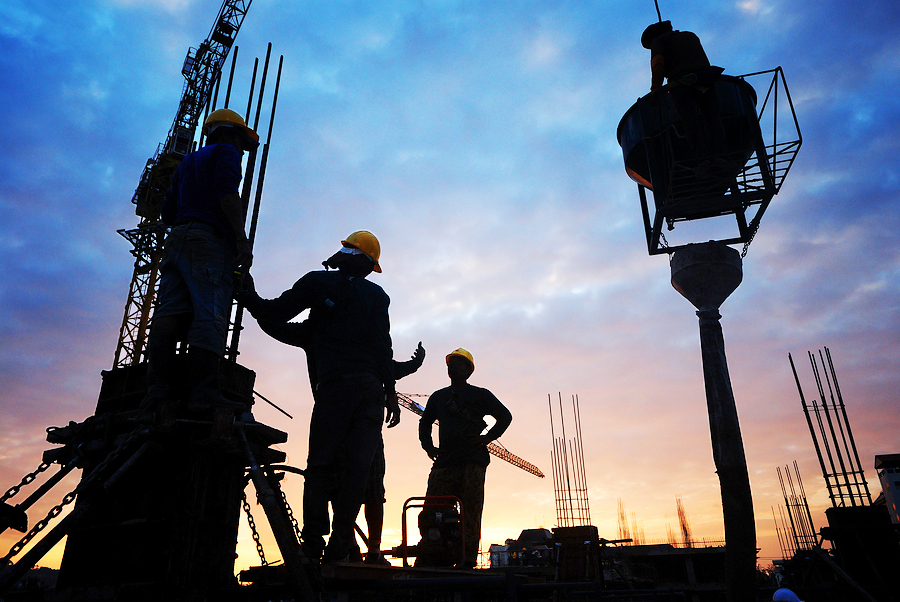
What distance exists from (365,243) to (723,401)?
24.1 feet

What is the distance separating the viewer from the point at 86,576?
350 cm

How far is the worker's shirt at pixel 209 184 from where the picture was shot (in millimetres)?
4051

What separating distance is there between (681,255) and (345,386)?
819 cm

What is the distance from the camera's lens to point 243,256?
407cm

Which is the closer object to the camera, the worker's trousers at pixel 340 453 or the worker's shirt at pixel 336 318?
the worker's trousers at pixel 340 453

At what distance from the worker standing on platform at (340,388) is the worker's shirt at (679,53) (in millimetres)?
7312

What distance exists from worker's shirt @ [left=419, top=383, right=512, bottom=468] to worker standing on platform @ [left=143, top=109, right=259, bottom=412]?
385cm

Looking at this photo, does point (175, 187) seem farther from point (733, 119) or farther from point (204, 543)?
point (733, 119)

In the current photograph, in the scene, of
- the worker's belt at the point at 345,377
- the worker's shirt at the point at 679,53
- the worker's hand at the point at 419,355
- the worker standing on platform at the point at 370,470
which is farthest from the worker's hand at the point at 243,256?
the worker's shirt at the point at 679,53

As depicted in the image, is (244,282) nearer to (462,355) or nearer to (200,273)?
(200,273)

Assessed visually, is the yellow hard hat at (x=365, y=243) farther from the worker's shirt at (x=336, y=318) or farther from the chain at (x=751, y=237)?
the chain at (x=751, y=237)

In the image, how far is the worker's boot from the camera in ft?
11.9

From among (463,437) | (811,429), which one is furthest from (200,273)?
(811,429)

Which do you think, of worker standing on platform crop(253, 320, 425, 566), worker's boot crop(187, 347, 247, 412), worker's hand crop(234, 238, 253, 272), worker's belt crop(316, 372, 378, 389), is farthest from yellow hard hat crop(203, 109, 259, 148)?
worker's belt crop(316, 372, 378, 389)
